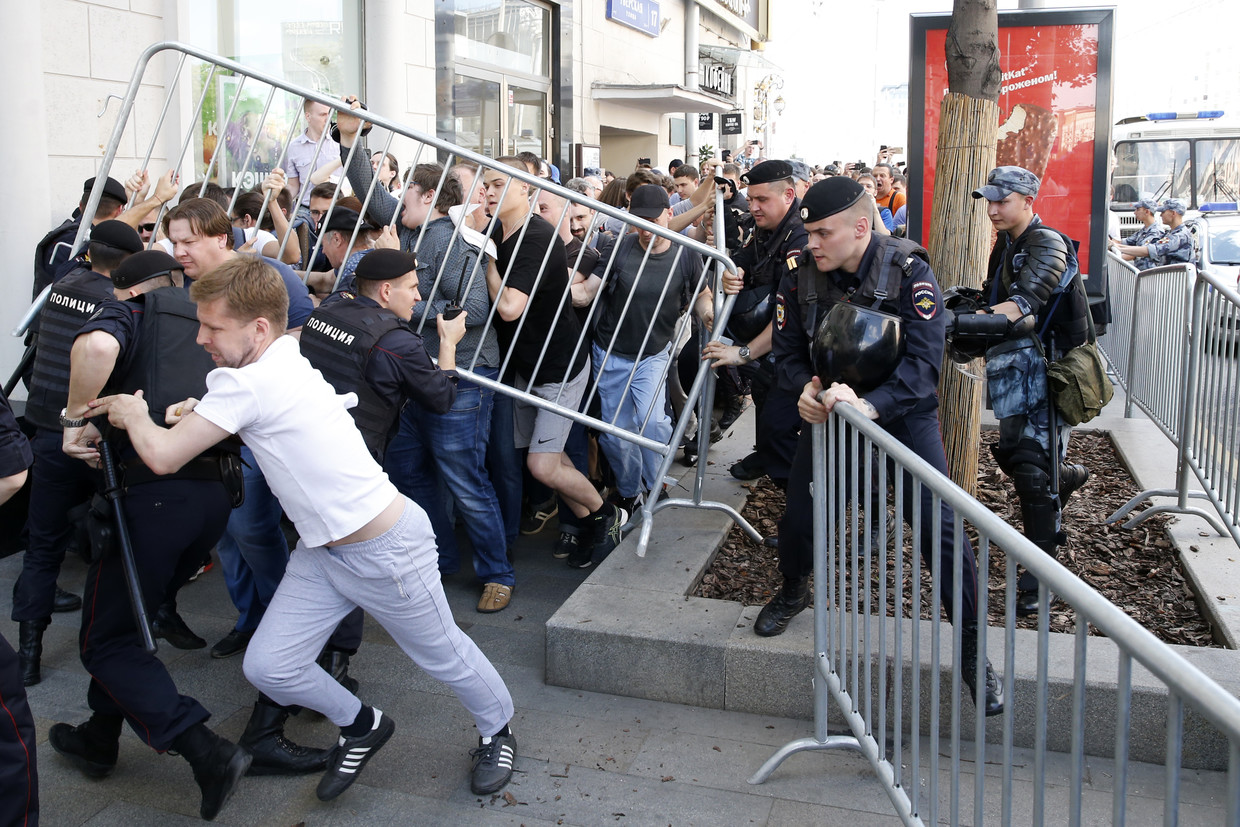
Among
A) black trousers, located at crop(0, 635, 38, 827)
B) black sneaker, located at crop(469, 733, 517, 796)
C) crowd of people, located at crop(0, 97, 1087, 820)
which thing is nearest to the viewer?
black trousers, located at crop(0, 635, 38, 827)

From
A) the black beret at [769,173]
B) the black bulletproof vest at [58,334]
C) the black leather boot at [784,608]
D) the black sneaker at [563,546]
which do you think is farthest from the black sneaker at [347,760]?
the black beret at [769,173]

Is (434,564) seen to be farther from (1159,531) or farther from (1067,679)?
(1159,531)

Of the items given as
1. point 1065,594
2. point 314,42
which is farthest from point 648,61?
point 1065,594

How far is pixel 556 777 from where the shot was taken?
346 cm

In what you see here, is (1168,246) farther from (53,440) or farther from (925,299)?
(53,440)

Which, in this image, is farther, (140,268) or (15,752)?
(140,268)

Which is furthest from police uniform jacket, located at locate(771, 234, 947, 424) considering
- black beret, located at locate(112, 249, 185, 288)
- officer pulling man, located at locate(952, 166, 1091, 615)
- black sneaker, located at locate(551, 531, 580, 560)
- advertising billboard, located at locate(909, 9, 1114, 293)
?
advertising billboard, located at locate(909, 9, 1114, 293)

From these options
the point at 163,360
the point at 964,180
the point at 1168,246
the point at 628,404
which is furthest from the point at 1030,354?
the point at 1168,246

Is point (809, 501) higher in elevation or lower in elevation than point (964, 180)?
lower

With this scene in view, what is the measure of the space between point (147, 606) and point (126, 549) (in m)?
0.22

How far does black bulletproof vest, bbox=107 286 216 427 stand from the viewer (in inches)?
137

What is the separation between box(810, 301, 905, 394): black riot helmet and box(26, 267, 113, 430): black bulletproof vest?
99.4 inches

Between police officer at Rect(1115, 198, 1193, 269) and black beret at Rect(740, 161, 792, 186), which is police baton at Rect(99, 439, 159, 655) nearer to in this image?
black beret at Rect(740, 161, 792, 186)

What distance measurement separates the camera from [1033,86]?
6.74 metres
